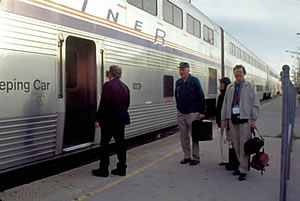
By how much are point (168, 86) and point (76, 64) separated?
123 inches

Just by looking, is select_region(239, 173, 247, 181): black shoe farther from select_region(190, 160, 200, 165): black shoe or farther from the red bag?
select_region(190, 160, 200, 165): black shoe

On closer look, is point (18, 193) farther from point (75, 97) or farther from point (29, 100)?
point (75, 97)

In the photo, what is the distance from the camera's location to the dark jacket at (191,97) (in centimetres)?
570

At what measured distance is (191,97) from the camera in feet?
18.7

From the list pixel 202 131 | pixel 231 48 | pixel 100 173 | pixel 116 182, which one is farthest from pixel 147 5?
pixel 231 48

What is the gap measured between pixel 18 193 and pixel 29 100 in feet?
4.01

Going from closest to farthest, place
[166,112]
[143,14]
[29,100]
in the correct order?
[29,100], [143,14], [166,112]

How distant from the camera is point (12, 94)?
4.15 m

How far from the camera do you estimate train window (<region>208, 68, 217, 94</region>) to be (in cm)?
1253

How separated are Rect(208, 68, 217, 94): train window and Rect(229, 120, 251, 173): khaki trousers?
742 centimetres

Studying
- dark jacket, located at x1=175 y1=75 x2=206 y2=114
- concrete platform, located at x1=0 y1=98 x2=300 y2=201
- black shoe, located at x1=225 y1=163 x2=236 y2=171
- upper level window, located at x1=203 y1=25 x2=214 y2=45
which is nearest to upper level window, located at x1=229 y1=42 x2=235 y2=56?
upper level window, located at x1=203 y1=25 x2=214 y2=45

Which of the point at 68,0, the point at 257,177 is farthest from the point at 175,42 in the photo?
the point at 257,177

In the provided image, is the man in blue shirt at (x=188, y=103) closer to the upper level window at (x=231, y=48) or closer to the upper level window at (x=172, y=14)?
the upper level window at (x=172, y=14)

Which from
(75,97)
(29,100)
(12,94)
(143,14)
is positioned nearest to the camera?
(12,94)
